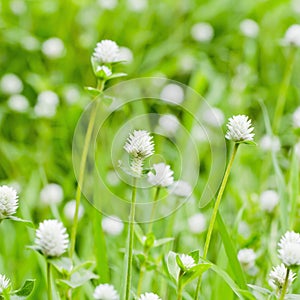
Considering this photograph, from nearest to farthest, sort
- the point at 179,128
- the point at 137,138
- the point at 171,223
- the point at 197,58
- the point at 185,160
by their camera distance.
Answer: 1. the point at 137,138
2. the point at 171,223
3. the point at 185,160
4. the point at 179,128
5. the point at 197,58

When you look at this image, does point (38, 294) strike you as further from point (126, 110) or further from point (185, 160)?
point (126, 110)

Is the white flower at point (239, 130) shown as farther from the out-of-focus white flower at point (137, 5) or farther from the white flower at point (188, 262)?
the out-of-focus white flower at point (137, 5)

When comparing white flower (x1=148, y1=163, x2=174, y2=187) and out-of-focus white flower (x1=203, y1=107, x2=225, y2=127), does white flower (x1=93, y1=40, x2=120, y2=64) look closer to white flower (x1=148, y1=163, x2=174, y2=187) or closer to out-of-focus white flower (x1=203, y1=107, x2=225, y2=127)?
white flower (x1=148, y1=163, x2=174, y2=187)

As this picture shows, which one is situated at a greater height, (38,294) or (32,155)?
(32,155)

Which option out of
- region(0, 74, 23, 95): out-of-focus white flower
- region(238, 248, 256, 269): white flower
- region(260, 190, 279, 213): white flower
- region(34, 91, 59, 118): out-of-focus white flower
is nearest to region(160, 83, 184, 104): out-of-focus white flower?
region(34, 91, 59, 118): out-of-focus white flower

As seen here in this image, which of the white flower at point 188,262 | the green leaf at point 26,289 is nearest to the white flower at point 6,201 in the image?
the green leaf at point 26,289

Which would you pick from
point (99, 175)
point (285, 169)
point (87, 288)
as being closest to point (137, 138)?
point (87, 288)
